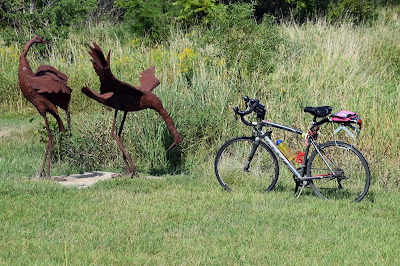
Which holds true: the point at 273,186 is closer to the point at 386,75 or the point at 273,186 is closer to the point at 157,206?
the point at 157,206

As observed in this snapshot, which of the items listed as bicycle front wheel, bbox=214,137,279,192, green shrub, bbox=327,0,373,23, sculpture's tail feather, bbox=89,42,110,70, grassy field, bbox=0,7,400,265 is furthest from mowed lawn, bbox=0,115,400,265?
green shrub, bbox=327,0,373,23

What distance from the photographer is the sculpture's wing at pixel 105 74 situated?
6618 millimetres

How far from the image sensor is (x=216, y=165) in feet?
23.2

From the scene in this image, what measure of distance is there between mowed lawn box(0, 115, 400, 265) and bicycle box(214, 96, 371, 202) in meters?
0.21

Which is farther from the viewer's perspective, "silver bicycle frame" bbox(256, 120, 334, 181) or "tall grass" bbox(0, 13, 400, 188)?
"tall grass" bbox(0, 13, 400, 188)

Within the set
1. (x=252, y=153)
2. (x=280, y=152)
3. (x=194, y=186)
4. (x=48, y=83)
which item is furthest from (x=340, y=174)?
(x=48, y=83)

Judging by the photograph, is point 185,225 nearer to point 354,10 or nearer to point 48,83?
point 48,83

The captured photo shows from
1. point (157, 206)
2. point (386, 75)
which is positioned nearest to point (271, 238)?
point (157, 206)

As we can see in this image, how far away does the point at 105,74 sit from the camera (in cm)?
686

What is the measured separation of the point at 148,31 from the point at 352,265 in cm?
1377

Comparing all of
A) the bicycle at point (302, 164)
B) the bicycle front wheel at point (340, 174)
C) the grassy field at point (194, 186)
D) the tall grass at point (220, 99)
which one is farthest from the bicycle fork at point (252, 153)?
the tall grass at point (220, 99)

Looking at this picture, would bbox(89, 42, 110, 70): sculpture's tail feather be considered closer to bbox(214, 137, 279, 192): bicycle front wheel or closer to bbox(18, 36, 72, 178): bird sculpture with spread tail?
bbox(18, 36, 72, 178): bird sculpture with spread tail

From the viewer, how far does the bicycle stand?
6.48m

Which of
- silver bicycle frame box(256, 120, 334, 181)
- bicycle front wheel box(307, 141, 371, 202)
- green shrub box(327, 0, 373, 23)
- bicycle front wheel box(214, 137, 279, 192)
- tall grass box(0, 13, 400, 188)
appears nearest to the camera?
bicycle front wheel box(307, 141, 371, 202)
